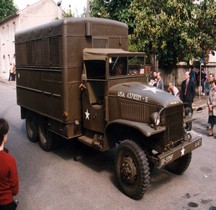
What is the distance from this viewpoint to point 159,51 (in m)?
15.9

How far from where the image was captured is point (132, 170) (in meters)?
5.36

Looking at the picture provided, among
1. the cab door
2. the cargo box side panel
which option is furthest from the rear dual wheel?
the cab door

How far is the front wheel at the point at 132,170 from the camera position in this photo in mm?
5168

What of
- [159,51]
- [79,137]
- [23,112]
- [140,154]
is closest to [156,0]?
[159,51]

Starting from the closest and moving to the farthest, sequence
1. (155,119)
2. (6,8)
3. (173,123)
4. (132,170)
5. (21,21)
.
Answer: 1. (155,119)
2. (132,170)
3. (173,123)
4. (21,21)
5. (6,8)

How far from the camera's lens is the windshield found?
6059 mm

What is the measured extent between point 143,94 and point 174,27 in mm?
9861

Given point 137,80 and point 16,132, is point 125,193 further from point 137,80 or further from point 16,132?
point 16,132

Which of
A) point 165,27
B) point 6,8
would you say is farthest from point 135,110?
point 6,8

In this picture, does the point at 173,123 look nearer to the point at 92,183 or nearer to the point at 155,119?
the point at 155,119

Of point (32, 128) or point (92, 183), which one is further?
point (32, 128)

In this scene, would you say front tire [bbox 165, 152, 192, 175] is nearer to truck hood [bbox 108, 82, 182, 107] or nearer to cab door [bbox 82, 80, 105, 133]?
truck hood [bbox 108, 82, 182, 107]

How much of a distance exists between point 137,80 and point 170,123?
5.12 ft

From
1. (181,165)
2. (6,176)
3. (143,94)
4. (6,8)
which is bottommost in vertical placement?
(181,165)
